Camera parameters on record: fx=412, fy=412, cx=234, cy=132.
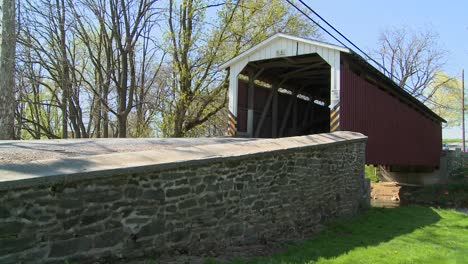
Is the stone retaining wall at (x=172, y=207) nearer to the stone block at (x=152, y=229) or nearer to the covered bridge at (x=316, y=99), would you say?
the stone block at (x=152, y=229)

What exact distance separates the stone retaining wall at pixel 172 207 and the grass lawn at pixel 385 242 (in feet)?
2.27

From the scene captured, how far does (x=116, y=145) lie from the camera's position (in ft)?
22.5

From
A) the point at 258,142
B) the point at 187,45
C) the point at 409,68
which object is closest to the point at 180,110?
the point at 187,45

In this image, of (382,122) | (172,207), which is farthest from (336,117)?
(172,207)

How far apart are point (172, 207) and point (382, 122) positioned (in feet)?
33.4

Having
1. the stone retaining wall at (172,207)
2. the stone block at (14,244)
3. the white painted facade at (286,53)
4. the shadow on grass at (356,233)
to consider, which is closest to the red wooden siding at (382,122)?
the white painted facade at (286,53)

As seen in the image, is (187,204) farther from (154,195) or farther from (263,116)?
(263,116)

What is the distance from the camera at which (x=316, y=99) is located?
18766mm

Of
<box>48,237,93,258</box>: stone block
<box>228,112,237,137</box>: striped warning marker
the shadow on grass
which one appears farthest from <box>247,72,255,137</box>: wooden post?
<box>48,237,93,258</box>: stone block

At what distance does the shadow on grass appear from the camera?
6.10 metres

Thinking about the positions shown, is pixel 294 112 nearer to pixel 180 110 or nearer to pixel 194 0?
pixel 180 110

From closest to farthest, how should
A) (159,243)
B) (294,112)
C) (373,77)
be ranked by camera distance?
(159,243) < (373,77) < (294,112)

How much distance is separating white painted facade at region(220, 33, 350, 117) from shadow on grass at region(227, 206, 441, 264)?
11.2ft

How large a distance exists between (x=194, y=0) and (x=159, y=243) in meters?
15.0
